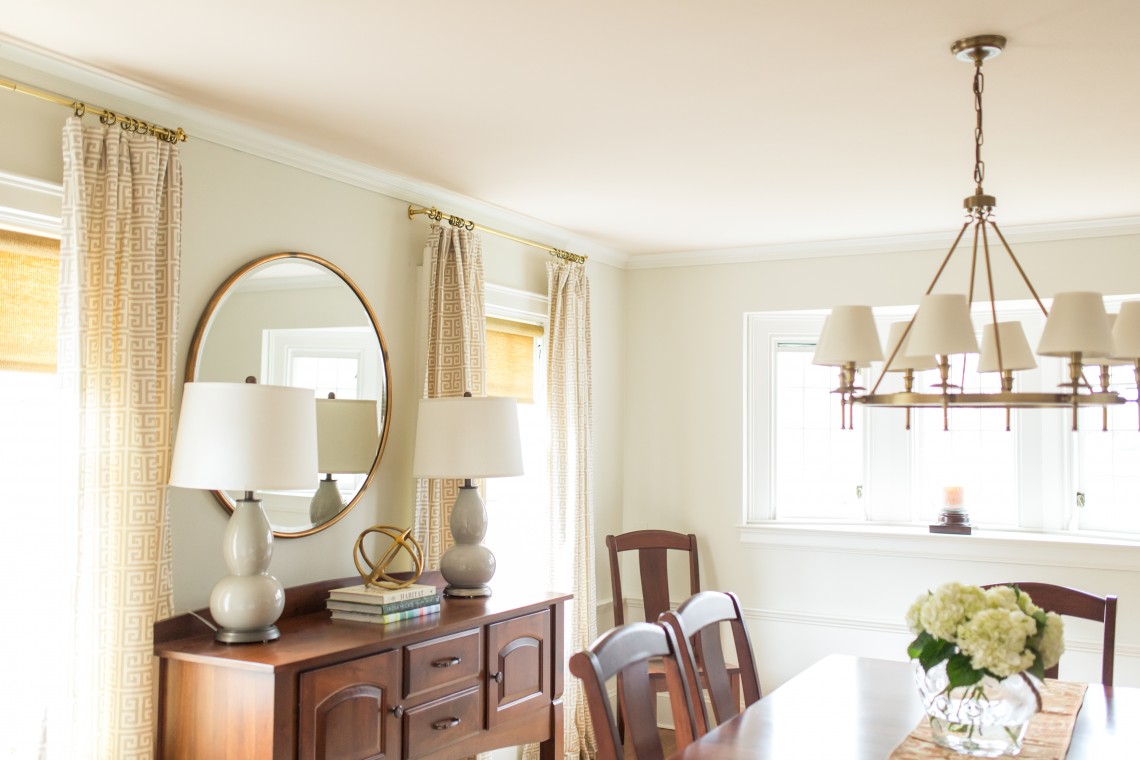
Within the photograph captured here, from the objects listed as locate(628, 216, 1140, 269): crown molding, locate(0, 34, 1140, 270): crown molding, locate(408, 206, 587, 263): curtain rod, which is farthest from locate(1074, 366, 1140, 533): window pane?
locate(408, 206, 587, 263): curtain rod

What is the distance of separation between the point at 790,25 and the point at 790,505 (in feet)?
11.7

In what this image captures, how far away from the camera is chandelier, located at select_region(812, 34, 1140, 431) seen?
7.34ft

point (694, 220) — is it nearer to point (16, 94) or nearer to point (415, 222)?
point (415, 222)

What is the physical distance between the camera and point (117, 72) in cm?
280

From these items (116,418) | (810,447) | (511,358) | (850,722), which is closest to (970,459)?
(810,447)

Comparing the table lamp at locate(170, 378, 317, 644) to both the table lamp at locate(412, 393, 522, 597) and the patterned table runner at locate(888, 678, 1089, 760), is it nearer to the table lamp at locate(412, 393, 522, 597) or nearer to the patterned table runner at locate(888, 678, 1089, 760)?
the table lamp at locate(412, 393, 522, 597)

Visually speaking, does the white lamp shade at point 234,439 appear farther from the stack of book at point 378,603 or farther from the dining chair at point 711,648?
the dining chair at point 711,648

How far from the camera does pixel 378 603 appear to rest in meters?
3.16

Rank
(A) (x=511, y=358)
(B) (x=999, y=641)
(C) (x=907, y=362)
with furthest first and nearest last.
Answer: (A) (x=511, y=358) < (C) (x=907, y=362) < (B) (x=999, y=641)

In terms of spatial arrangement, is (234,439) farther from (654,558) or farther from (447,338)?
(654,558)

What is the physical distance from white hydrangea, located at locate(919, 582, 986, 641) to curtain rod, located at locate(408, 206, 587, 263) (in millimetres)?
2501

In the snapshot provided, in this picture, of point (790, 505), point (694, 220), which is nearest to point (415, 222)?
point (694, 220)

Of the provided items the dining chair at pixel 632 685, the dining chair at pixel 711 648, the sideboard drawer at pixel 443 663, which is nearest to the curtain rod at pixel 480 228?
the sideboard drawer at pixel 443 663

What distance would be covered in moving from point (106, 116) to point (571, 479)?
108 inches
